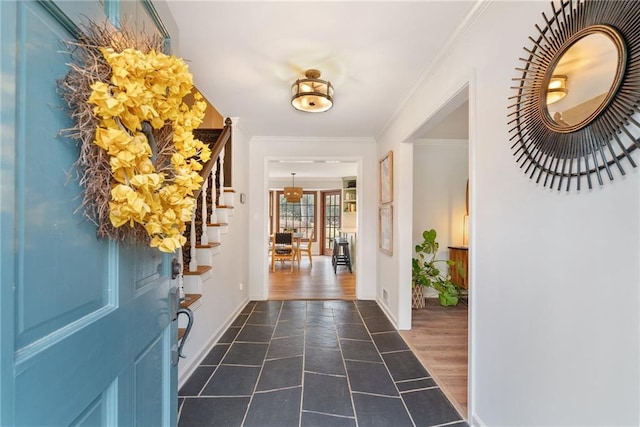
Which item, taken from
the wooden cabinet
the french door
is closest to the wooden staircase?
the wooden cabinet

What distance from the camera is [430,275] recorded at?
3.66 metres

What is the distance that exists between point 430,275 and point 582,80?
120 inches

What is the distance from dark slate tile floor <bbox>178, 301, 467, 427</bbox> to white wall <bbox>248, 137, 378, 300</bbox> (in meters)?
1.05

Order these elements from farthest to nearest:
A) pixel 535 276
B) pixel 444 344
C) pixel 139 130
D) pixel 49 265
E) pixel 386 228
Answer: pixel 386 228 < pixel 444 344 < pixel 535 276 < pixel 139 130 < pixel 49 265

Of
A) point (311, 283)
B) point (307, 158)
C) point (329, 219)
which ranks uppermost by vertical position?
point (307, 158)

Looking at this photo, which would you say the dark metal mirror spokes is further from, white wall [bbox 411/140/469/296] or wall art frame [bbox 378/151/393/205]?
white wall [bbox 411/140/469/296]

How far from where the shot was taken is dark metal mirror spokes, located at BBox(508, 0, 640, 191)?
0.81 m

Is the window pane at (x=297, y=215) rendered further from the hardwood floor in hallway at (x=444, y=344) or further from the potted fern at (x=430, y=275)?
the hardwood floor in hallway at (x=444, y=344)

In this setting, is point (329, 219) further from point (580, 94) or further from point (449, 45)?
point (580, 94)

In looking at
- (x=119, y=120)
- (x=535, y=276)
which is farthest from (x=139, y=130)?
(x=535, y=276)

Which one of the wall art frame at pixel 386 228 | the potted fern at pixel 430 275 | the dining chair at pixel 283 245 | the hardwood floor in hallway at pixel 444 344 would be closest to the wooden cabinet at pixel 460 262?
the potted fern at pixel 430 275

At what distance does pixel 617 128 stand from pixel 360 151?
3436mm

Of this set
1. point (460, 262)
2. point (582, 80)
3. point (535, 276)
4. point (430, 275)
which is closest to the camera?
point (582, 80)

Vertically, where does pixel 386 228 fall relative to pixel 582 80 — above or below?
below
